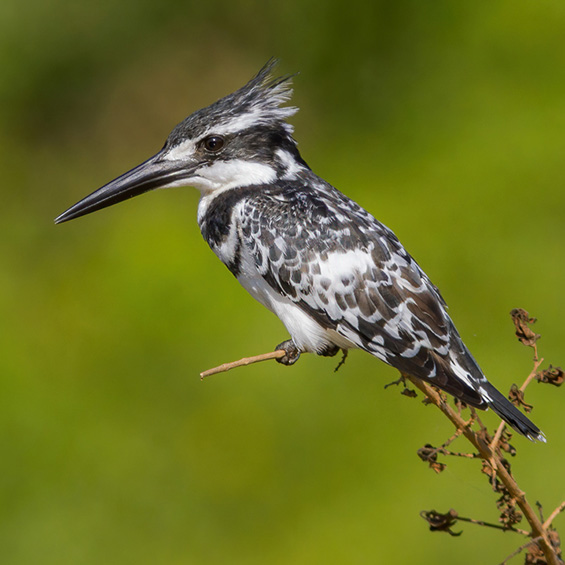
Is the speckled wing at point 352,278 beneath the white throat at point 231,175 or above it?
beneath

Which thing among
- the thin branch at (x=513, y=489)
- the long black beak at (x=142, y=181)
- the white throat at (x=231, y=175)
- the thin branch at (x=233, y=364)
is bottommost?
the thin branch at (x=513, y=489)

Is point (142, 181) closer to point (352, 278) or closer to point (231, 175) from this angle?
point (231, 175)

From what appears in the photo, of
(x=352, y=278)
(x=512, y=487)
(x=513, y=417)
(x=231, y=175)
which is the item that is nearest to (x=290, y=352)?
(x=352, y=278)

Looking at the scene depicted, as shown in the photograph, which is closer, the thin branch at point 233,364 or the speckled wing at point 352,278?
the thin branch at point 233,364

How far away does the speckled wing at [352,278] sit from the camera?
174cm

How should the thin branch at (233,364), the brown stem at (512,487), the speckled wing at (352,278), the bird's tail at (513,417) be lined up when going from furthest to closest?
the speckled wing at (352,278) → the bird's tail at (513,417) → the thin branch at (233,364) → the brown stem at (512,487)

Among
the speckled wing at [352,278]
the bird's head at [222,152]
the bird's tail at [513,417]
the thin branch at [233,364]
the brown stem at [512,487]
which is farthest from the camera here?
the bird's head at [222,152]

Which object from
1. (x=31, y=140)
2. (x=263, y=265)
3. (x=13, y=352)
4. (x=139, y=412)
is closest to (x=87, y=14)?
(x=31, y=140)

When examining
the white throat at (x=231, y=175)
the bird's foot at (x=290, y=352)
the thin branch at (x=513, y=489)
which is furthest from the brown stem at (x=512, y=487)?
the white throat at (x=231, y=175)

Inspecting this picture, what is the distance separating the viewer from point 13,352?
10.00 ft

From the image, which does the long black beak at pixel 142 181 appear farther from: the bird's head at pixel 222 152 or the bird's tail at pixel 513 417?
the bird's tail at pixel 513 417

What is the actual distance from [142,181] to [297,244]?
39 cm

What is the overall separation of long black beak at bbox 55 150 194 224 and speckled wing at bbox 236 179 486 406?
0.57 ft

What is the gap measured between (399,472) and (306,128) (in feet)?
4.71
